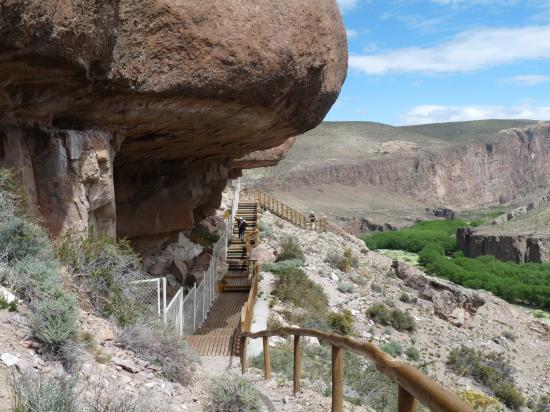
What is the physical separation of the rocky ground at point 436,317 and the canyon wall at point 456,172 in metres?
44.1

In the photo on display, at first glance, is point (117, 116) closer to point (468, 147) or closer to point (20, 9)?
point (20, 9)

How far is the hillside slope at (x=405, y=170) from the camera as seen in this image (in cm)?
7519

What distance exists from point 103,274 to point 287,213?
87.9 ft

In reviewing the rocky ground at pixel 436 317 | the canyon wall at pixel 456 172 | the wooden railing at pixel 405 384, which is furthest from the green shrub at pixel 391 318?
the canyon wall at pixel 456 172

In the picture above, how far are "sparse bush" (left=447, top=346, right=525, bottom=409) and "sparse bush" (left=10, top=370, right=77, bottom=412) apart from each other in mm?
13817

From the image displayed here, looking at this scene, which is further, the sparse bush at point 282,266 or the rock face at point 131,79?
the sparse bush at point 282,266

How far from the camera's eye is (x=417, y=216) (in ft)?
282

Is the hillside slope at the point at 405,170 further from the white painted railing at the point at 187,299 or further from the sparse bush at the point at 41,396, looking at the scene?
the sparse bush at the point at 41,396

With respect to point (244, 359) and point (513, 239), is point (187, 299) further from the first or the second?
point (513, 239)

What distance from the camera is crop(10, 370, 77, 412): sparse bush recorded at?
10.7 ft

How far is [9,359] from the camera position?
4.20 meters

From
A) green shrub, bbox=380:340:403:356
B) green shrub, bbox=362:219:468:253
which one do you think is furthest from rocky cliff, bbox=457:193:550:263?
green shrub, bbox=380:340:403:356

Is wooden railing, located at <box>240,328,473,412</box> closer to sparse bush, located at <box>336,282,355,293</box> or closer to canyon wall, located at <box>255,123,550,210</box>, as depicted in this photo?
sparse bush, located at <box>336,282,355,293</box>

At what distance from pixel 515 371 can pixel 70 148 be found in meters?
15.8
